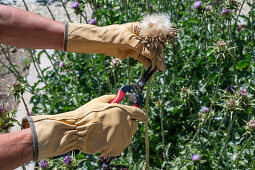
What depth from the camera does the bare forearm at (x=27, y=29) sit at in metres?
2.29

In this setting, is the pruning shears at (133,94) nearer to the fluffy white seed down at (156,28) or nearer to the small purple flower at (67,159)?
the fluffy white seed down at (156,28)

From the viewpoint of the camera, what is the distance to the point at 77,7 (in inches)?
150

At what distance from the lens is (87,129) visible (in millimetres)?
1891

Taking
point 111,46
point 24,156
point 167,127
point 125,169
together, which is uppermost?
point 111,46

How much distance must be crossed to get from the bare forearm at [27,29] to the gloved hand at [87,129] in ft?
2.17

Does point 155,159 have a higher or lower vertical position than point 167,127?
lower

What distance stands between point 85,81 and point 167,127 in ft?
4.43

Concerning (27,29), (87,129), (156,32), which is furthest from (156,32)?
(27,29)

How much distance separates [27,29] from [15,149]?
928 millimetres

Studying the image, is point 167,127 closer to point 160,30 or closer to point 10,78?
point 160,30

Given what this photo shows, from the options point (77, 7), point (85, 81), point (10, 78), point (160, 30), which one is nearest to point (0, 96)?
point (10, 78)

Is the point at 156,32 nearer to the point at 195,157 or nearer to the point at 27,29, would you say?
the point at 27,29

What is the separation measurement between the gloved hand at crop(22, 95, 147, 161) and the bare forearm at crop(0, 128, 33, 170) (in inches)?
1.8

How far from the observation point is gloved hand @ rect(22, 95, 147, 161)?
182 cm
